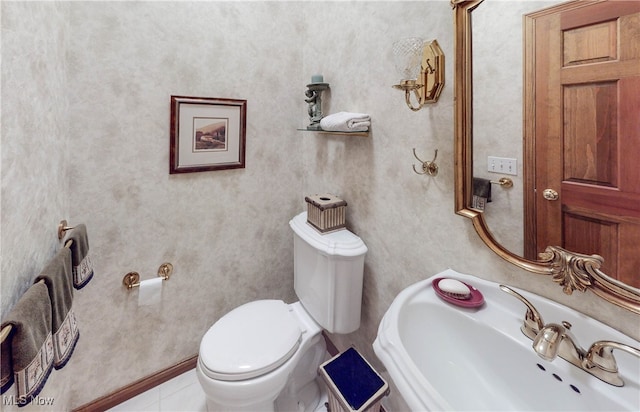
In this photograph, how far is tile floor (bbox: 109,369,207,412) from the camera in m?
1.46

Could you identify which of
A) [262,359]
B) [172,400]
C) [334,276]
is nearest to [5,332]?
[262,359]

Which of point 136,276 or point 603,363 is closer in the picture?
point 603,363

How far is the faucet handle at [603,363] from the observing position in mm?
625

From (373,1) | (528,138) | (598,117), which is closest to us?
(598,117)

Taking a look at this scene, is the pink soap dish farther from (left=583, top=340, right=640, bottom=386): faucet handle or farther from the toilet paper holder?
the toilet paper holder

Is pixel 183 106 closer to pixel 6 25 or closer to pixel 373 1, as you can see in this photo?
pixel 6 25

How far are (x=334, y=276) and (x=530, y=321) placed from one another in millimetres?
730

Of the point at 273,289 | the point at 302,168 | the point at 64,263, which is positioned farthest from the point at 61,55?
the point at 273,289

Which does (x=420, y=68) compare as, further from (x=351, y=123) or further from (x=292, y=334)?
(x=292, y=334)

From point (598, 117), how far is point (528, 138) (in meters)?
0.15

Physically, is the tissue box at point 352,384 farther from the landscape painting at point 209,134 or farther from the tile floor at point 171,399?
the landscape painting at point 209,134

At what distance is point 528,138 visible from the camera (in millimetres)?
784

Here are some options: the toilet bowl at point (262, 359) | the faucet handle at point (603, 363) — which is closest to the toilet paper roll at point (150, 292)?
the toilet bowl at point (262, 359)

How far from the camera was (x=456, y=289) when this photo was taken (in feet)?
2.97
